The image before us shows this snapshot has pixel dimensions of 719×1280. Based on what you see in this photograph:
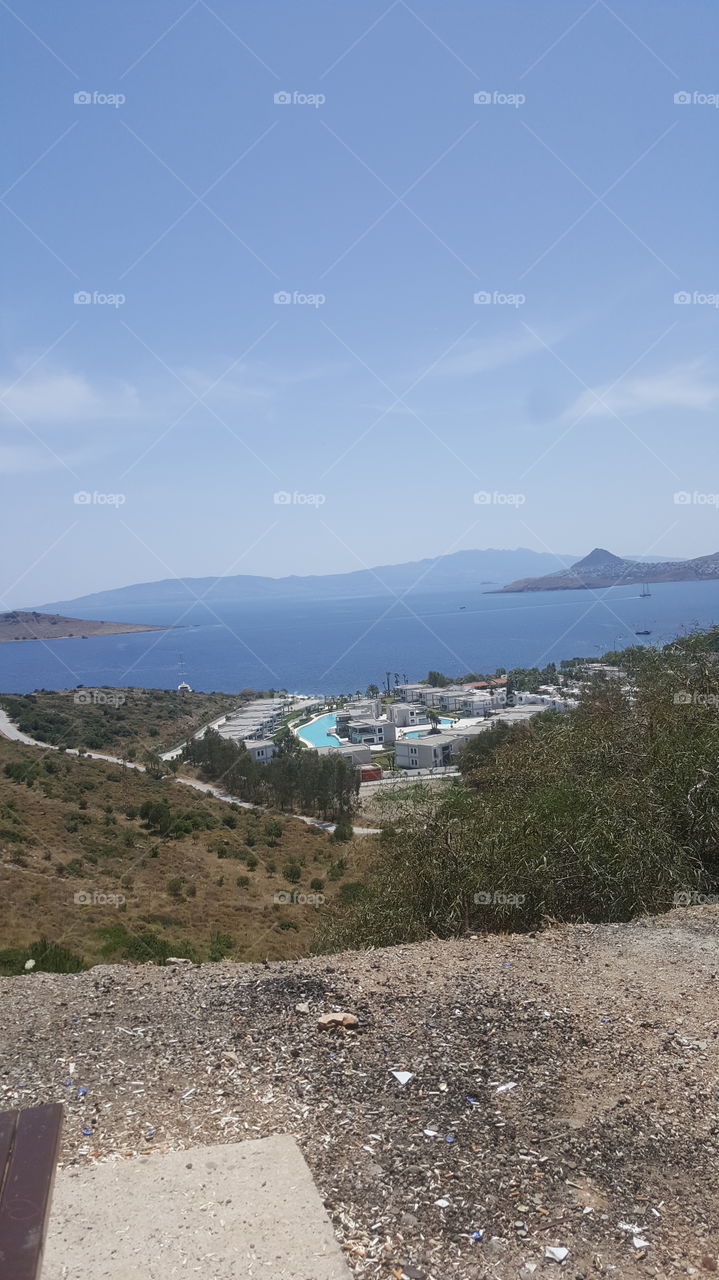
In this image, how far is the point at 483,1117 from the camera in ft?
12.0

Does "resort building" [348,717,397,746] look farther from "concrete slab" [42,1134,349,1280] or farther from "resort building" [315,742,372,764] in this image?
"concrete slab" [42,1134,349,1280]

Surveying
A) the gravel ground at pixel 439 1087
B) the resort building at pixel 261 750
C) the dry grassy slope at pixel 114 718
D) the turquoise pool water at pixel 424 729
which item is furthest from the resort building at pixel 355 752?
the gravel ground at pixel 439 1087

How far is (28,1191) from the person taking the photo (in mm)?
2508

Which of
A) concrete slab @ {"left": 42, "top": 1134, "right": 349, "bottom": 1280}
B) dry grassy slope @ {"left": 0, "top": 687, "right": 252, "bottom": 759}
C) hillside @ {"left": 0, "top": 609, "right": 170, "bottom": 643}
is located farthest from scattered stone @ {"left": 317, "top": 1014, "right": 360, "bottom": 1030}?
hillside @ {"left": 0, "top": 609, "right": 170, "bottom": 643}

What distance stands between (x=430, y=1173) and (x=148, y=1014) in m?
2.21

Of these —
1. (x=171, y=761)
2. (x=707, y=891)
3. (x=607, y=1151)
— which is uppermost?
(x=607, y=1151)

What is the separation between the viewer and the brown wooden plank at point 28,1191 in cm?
224

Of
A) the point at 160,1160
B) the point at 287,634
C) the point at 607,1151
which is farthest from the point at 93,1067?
the point at 287,634

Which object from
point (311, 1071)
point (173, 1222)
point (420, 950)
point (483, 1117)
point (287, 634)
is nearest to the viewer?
point (173, 1222)

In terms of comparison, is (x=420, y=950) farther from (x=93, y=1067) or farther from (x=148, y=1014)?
(x=93, y=1067)

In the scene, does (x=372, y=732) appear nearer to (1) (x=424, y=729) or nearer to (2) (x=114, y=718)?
(1) (x=424, y=729)

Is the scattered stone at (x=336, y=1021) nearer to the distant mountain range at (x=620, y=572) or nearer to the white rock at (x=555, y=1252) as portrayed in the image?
the white rock at (x=555, y=1252)

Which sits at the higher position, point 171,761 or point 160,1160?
point 160,1160

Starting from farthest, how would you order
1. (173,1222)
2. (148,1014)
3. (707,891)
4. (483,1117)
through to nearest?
(707,891)
(148,1014)
(483,1117)
(173,1222)
